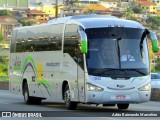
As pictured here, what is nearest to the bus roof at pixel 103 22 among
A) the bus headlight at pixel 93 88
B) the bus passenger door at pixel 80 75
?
the bus passenger door at pixel 80 75

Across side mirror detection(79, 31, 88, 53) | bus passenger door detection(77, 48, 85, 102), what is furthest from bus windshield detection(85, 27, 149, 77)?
side mirror detection(79, 31, 88, 53)

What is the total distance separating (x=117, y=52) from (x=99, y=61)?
60 cm

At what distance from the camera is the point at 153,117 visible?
23.1m

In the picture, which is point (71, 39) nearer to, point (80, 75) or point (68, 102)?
point (80, 75)

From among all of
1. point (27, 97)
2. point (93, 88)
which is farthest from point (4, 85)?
point (93, 88)

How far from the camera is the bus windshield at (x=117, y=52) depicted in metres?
25.1

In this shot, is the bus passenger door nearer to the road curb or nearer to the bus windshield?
the bus windshield

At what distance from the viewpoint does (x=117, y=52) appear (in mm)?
25297

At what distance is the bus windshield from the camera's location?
82.3 feet

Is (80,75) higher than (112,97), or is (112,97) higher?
(80,75)

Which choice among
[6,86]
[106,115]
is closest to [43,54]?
[106,115]

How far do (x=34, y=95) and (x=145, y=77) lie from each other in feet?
20.9

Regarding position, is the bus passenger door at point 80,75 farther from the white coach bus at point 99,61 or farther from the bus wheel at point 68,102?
the bus wheel at point 68,102

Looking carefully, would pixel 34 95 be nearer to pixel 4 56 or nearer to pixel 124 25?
pixel 124 25
